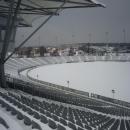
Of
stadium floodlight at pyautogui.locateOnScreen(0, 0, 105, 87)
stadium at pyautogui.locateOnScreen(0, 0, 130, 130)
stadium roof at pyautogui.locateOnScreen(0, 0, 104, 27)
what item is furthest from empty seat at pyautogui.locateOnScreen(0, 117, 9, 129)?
stadium roof at pyautogui.locateOnScreen(0, 0, 104, 27)

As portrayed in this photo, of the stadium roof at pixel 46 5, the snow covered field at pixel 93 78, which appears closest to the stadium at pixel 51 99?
the stadium roof at pixel 46 5

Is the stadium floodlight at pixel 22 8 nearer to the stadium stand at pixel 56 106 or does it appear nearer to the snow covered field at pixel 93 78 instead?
the stadium stand at pixel 56 106

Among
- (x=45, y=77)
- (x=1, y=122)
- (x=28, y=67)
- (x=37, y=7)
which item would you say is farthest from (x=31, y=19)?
(x=1, y=122)

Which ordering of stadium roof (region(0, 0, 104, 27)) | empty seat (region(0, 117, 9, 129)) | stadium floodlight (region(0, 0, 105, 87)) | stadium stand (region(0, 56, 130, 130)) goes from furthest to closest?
stadium roof (region(0, 0, 104, 27))
stadium floodlight (region(0, 0, 105, 87))
stadium stand (region(0, 56, 130, 130))
empty seat (region(0, 117, 9, 129))

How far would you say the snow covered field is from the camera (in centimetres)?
4175

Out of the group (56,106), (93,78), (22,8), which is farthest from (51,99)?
(93,78)

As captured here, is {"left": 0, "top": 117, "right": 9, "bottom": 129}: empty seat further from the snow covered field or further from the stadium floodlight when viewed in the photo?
the snow covered field

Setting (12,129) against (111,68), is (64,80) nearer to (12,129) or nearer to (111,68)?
(111,68)

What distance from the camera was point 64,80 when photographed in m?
48.9

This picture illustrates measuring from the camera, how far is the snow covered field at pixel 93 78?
1644 inches

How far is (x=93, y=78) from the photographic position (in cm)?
5103

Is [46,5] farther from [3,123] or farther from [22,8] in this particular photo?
[3,123]

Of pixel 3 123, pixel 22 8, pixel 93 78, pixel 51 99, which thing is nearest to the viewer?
pixel 3 123

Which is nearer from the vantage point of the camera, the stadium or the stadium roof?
the stadium
